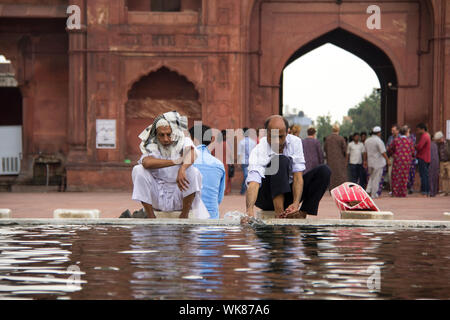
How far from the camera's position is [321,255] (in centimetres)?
510

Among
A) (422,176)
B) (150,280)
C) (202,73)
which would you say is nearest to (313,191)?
(150,280)

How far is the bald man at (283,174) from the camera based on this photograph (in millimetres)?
7391

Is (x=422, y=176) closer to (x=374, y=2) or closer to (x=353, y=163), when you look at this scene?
(x=353, y=163)

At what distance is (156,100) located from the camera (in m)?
20.9

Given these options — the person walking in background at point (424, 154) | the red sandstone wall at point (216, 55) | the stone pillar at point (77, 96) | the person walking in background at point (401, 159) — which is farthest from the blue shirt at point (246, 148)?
the stone pillar at point (77, 96)

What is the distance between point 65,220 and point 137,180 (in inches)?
27.3

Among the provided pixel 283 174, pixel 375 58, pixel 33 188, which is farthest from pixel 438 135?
pixel 283 174

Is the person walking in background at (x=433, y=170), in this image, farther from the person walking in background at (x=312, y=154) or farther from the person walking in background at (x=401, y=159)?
the person walking in background at (x=312, y=154)

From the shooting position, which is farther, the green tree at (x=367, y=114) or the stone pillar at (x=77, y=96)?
the green tree at (x=367, y=114)

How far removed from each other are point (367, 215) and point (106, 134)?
1352cm

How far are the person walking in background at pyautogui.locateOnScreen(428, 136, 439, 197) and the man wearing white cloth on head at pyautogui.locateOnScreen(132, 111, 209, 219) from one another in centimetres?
1125

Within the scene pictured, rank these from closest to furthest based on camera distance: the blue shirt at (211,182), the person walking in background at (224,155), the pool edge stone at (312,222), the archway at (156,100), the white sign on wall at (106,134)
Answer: the pool edge stone at (312,222) < the blue shirt at (211,182) < the person walking in background at (224,155) < the white sign on wall at (106,134) < the archway at (156,100)

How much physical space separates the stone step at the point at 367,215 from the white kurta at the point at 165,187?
→ 117 cm

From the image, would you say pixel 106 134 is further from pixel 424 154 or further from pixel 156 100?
pixel 424 154
